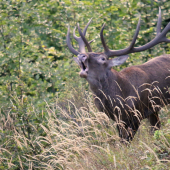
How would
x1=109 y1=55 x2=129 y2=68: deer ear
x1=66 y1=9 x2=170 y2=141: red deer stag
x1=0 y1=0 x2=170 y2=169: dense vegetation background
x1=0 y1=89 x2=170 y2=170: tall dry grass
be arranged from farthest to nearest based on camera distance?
1. x1=109 y1=55 x2=129 y2=68: deer ear
2. x1=66 y1=9 x2=170 y2=141: red deer stag
3. x1=0 y1=0 x2=170 y2=169: dense vegetation background
4. x1=0 y1=89 x2=170 y2=170: tall dry grass

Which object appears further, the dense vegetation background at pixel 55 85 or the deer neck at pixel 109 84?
the deer neck at pixel 109 84

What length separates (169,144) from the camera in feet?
11.8

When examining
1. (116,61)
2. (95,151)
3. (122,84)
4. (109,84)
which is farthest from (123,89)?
(95,151)

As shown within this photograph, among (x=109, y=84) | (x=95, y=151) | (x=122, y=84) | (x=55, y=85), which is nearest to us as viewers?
(x=95, y=151)

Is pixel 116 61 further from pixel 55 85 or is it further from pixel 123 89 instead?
pixel 55 85

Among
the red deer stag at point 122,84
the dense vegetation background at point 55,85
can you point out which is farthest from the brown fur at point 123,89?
the dense vegetation background at point 55,85

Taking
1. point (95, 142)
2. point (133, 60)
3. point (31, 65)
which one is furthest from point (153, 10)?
point (95, 142)

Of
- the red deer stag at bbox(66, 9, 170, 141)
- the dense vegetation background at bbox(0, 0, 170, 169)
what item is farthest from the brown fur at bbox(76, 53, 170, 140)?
the dense vegetation background at bbox(0, 0, 170, 169)

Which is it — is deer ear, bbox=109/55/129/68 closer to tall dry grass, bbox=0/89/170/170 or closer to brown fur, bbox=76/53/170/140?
brown fur, bbox=76/53/170/140

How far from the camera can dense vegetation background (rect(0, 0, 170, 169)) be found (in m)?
4.38

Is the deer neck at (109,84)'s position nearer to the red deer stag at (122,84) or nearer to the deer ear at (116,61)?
the red deer stag at (122,84)

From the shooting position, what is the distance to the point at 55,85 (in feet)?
23.1

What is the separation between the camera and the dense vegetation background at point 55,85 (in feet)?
14.4

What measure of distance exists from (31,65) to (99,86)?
2.24 meters
